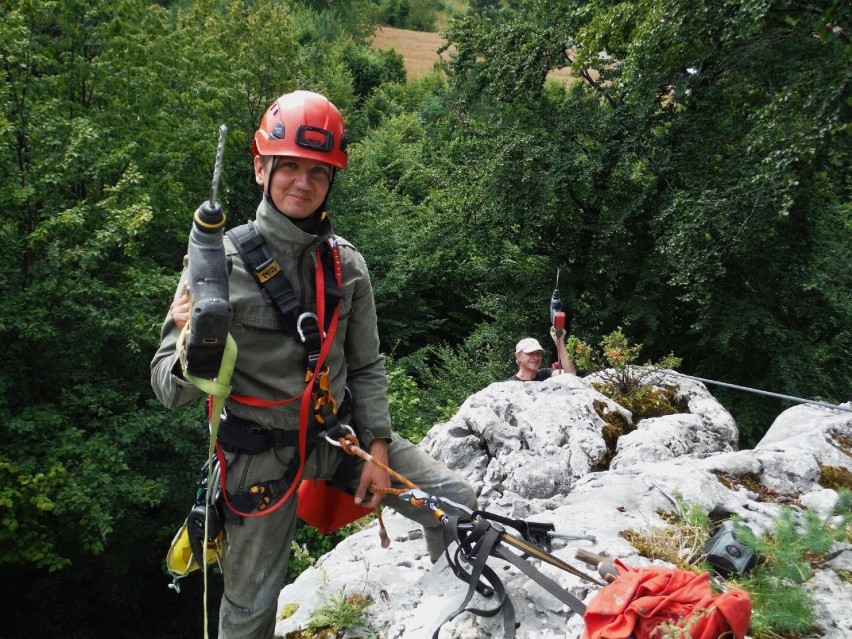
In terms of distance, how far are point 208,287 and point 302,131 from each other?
853mm

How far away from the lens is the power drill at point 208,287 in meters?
2.12

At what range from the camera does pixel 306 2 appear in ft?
185

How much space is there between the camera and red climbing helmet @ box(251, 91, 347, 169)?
8.82ft

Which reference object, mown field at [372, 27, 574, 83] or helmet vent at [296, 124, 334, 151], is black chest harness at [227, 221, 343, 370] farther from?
mown field at [372, 27, 574, 83]

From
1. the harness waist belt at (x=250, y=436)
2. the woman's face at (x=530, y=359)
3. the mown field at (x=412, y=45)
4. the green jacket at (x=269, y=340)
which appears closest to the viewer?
the green jacket at (x=269, y=340)

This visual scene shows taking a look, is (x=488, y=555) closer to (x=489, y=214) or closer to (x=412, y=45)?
(x=489, y=214)

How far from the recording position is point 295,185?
271 centimetres

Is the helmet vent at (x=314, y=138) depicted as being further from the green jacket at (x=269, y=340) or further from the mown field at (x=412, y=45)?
the mown field at (x=412, y=45)

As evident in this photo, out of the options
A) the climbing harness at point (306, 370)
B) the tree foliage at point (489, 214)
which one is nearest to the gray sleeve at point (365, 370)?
the climbing harness at point (306, 370)

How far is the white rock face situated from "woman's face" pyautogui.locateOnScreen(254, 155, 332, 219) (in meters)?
1.68

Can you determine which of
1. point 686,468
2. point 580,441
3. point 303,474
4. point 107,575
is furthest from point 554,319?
point 107,575

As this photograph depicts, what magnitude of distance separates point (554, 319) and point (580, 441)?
2340mm

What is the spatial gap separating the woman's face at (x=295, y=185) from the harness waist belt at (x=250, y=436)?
33.6 inches

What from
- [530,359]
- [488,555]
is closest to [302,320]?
[488,555]
